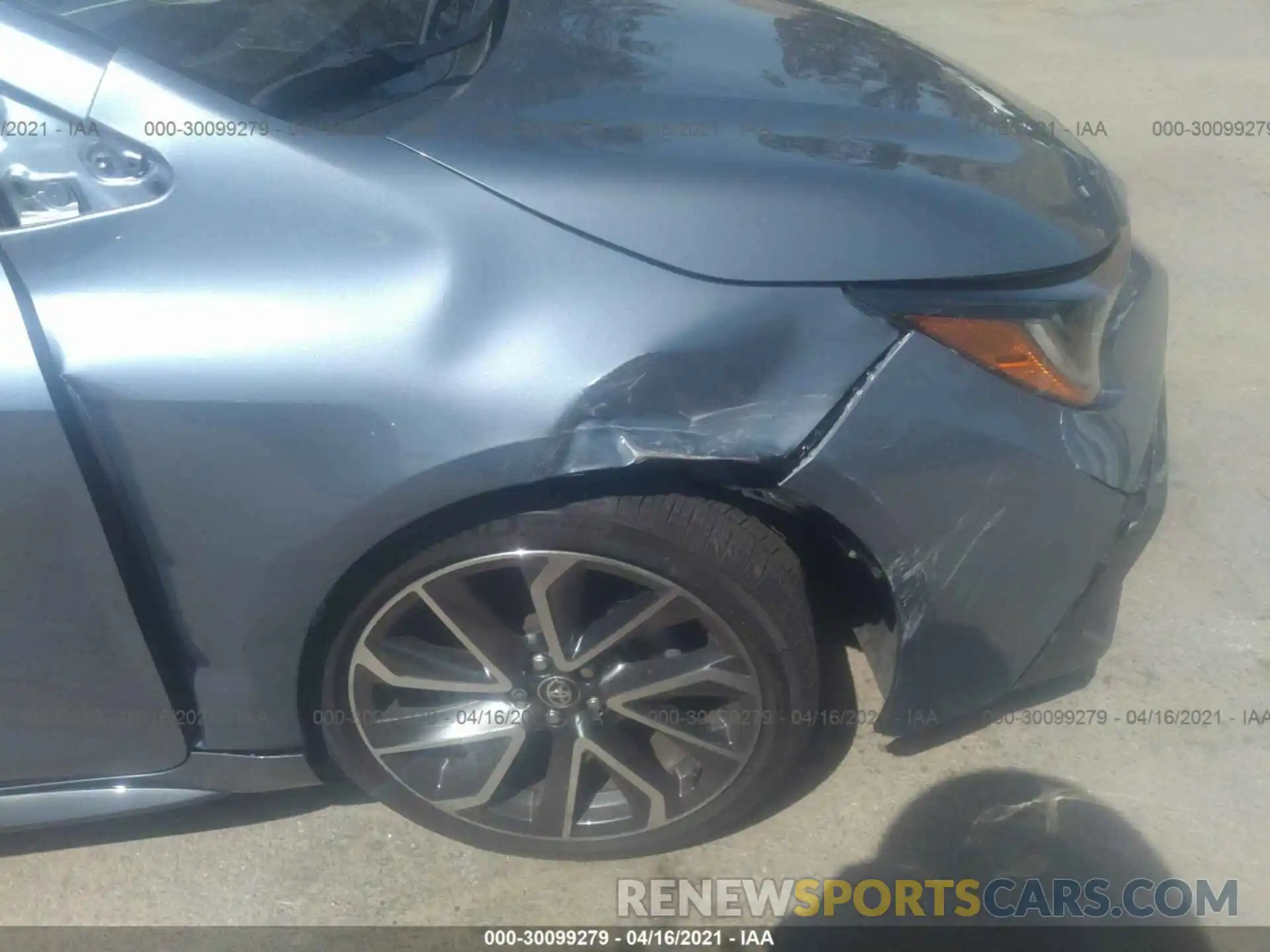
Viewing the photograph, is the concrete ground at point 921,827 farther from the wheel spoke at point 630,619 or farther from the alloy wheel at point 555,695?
the wheel spoke at point 630,619

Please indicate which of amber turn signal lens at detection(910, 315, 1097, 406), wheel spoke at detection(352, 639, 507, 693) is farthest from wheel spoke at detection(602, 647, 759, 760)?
amber turn signal lens at detection(910, 315, 1097, 406)

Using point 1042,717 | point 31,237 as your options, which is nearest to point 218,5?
point 31,237

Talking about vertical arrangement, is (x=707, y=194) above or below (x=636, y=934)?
above

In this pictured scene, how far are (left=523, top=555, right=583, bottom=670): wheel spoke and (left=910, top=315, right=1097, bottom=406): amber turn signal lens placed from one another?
66 centimetres

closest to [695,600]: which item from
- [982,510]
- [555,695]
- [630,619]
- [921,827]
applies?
[630,619]

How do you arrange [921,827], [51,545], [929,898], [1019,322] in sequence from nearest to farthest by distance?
[51,545]
[1019,322]
[929,898]
[921,827]

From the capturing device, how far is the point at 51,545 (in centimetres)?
154

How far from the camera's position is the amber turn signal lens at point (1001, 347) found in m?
1.60

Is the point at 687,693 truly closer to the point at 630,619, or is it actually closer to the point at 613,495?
the point at 630,619

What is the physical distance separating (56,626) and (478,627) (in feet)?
2.13

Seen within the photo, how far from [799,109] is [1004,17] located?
19.2 feet

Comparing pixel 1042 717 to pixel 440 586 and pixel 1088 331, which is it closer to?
pixel 1088 331

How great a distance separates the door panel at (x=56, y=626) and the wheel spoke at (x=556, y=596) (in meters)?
0.63

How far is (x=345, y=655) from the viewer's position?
178 cm
